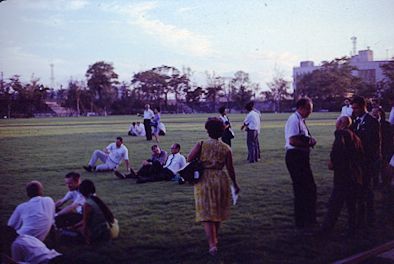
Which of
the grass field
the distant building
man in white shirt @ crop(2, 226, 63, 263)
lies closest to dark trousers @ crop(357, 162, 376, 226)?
the grass field

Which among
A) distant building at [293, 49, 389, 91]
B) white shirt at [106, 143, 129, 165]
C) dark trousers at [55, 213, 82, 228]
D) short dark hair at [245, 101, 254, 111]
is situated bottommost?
dark trousers at [55, 213, 82, 228]

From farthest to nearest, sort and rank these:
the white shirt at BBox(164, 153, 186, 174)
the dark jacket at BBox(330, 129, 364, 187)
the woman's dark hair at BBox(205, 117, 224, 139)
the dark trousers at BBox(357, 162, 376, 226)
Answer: the white shirt at BBox(164, 153, 186, 174)
the dark trousers at BBox(357, 162, 376, 226)
the dark jacket at BBox(330, 129, 364, 187)
the woman's dark hair at BBox(205, 117, 224, 139)

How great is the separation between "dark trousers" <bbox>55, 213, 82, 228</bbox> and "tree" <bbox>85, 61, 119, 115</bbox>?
195 centimetres

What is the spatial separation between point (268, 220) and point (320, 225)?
728 mm

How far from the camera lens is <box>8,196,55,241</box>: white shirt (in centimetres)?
498

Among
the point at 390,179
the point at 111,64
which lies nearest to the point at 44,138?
the point at 111,64

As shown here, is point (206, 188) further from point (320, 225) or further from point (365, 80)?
point (365, 80)

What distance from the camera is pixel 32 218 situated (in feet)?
16.4

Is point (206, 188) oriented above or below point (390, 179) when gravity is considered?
above

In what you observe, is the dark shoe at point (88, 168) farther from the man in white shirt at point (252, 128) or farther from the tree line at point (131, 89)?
the man in white shirt at point (252, 128)

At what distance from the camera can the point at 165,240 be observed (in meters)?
5.74

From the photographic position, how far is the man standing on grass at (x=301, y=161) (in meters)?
6.02

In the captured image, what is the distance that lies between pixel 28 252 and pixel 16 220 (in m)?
0.42

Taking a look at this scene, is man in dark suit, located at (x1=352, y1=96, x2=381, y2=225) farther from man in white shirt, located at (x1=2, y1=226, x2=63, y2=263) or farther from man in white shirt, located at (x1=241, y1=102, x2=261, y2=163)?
man in white shirt, located at (x1=241, y1=102, x2=261, y2=163)
